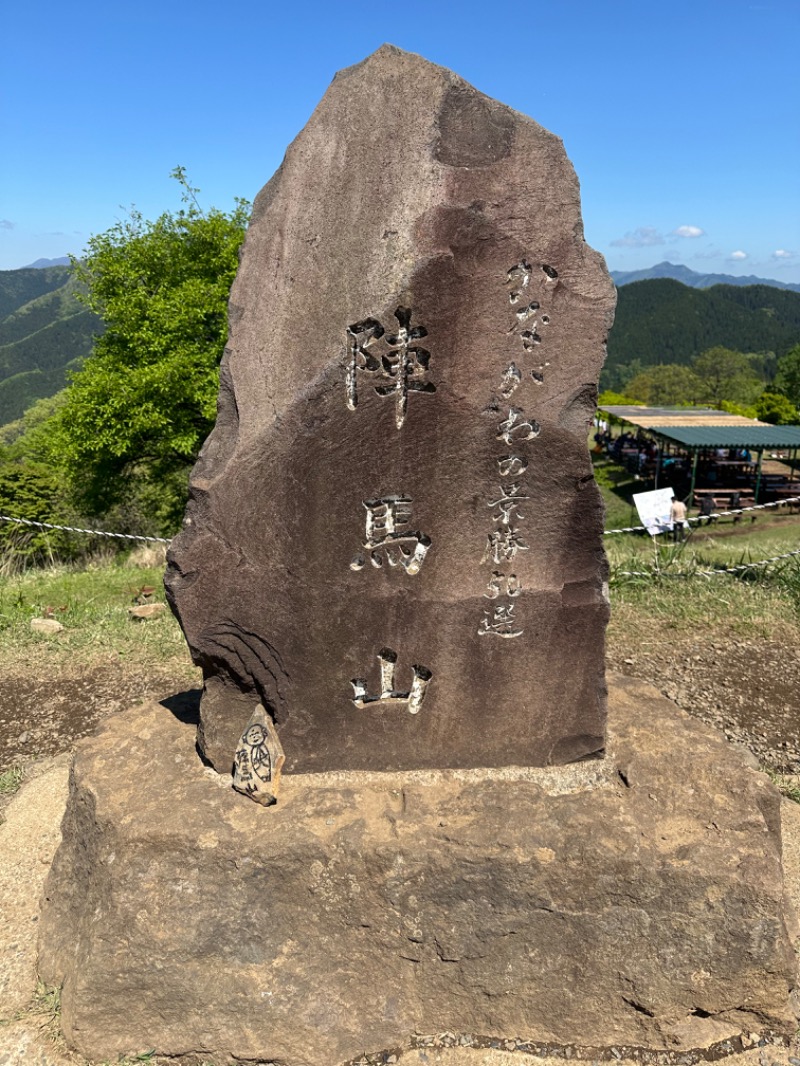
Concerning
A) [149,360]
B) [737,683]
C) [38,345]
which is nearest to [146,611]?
[737,683]

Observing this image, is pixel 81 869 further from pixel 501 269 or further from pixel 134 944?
pixel 501 269

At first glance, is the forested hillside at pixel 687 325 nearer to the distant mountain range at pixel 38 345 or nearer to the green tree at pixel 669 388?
the green tree at pixel 669 388

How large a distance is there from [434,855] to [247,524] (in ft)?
5.29

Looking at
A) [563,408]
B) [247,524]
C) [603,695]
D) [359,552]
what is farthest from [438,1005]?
[563,408]

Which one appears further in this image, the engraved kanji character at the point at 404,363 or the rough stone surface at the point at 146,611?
the rough stone surface at the point at 146,611

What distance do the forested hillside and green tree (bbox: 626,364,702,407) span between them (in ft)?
74.9

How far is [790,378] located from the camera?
136ft

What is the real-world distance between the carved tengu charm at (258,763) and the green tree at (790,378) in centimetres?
4274

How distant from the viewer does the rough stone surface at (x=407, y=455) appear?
9.92 ft

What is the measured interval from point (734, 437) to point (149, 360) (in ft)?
42.7

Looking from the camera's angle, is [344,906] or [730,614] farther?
[730,614]

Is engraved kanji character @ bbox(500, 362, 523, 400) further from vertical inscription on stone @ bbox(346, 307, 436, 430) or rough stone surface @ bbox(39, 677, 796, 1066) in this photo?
rough stone surface @ bbox(39, 677, 796, 1066)

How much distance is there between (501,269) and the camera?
121 inches

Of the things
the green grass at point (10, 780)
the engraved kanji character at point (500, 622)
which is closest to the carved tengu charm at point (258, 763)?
the engraved kanji character at point (500, 622)
